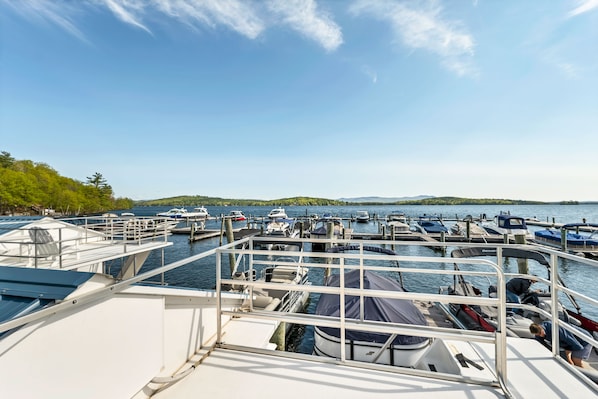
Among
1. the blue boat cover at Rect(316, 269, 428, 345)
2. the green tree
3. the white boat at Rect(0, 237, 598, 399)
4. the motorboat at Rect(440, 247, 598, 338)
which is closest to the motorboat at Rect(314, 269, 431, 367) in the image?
the blue boat cover at Rect(316, 269, 428, 345)

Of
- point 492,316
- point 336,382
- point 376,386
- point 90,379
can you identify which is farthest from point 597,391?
point 492,316

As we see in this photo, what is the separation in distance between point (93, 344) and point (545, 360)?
3929mm

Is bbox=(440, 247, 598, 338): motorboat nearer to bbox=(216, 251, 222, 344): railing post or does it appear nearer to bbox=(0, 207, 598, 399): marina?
bbox=(0, 207, 598, 399): marina

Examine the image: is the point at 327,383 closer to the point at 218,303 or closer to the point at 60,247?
the point at 218,303

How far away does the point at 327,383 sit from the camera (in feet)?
6.96

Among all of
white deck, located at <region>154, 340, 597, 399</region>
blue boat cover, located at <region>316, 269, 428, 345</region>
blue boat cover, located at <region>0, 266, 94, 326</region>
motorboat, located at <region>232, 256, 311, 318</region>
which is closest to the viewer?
blue boat cover, located at <region>0, 266, 94, 326</region>

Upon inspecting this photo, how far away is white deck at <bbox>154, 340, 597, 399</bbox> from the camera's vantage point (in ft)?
6.57

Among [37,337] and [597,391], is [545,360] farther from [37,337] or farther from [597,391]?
[37,337]

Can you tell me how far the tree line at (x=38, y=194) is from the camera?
51.4m

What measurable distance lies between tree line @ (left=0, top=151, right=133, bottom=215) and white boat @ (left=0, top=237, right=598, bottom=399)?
71377 mm

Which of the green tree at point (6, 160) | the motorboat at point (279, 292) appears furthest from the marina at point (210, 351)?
the green tree at point (6, 160)

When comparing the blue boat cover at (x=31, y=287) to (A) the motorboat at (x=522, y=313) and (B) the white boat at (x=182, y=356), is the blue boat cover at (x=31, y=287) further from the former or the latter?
(A) the motorboat at (x=522, y=313)

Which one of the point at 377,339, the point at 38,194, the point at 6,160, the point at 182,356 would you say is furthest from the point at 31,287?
the point at 6,160

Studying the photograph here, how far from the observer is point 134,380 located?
188 centimetres
